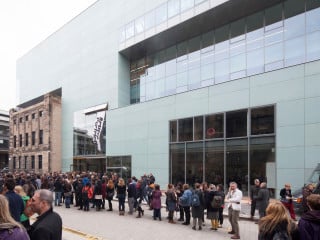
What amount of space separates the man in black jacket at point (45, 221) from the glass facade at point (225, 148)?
57.7ft

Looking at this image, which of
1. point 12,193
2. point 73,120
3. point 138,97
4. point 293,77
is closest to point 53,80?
point 73,120

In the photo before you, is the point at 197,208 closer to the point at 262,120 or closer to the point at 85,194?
the point at 85,194

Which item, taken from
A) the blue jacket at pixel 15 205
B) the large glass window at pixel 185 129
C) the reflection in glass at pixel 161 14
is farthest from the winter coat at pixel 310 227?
the reflection in glass at pixel 161 14

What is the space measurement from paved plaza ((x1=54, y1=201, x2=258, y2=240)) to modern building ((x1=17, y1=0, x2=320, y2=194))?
636 centimetres

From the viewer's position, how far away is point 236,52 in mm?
25109

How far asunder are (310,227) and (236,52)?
2172 centimetres

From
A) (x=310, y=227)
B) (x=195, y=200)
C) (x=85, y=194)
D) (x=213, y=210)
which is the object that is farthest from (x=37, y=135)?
(x=310, y=227)

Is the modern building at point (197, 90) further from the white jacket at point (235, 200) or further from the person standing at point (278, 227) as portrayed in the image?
the person standing at point (278, 227)

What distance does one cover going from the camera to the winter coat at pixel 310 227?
4.52m

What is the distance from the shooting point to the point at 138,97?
33562 millimetres

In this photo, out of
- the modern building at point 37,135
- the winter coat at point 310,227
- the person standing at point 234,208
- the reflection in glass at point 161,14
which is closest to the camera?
the winter coat at point 310,227

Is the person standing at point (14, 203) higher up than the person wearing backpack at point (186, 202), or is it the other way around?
the person standing at point (14, 203)

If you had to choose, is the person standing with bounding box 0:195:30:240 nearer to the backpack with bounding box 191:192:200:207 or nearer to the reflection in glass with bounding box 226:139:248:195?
the backpack with bounding box 191:192:200:207

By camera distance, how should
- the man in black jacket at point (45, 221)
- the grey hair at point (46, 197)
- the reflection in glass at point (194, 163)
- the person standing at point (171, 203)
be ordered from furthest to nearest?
the reflection in glass at point (194, 163), the person standing at point (171, 203), the grey hair at point (46, 197), the man in black jacket at point (45, 221)
